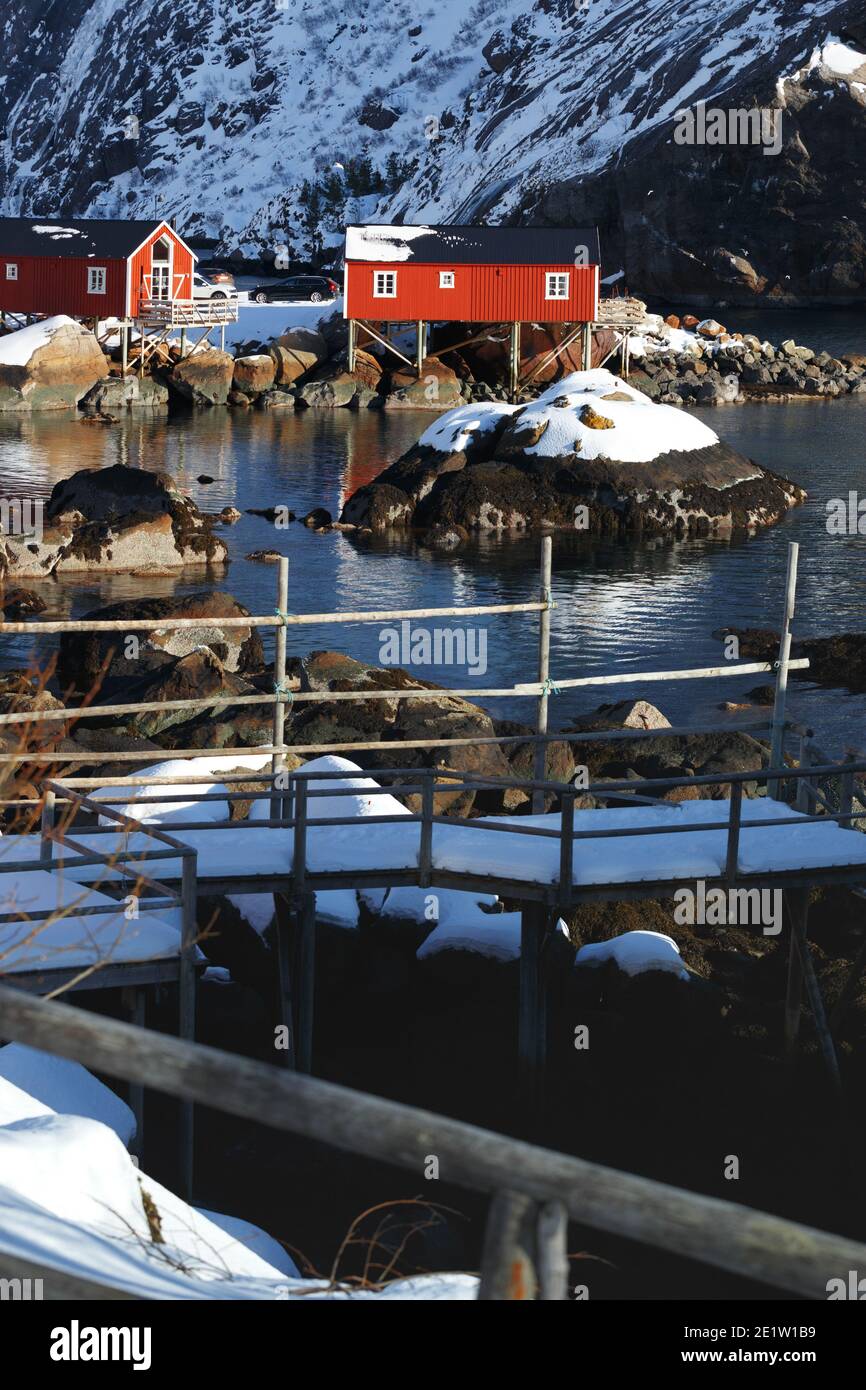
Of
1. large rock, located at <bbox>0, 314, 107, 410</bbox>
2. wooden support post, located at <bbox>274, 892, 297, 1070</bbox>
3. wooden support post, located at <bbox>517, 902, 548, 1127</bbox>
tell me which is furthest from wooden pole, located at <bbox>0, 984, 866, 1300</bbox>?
large rock, located at <bbox>0, 314, 107, 410</bbox>

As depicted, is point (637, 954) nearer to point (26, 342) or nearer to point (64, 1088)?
point (64, 1088)

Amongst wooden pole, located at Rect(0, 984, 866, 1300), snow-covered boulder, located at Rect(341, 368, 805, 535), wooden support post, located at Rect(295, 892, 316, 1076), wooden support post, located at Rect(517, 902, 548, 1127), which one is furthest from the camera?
snow-covered boulder, located at Rect(341, 368, 805, 535)

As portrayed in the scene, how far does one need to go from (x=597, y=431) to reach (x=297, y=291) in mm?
48260

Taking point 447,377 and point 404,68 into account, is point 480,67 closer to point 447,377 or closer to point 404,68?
point 404,68

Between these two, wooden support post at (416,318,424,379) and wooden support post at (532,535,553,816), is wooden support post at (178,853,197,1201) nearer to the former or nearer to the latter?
wooden support post at (532,535,553,816)

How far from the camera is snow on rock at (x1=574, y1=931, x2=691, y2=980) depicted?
1289 centimetres

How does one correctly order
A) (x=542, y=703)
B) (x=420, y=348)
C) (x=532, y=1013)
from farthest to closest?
(x=420, y=348)
(x=542, y=703)
(x=532, y=1013)

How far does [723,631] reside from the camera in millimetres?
29422

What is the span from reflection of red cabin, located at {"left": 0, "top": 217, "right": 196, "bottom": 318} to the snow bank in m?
6.43

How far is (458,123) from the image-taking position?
466ft

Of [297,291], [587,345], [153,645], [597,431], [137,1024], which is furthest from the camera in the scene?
[297,291]

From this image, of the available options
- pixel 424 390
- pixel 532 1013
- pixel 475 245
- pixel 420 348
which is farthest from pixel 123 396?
pixel 532 1013

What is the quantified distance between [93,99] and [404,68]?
33549mm
